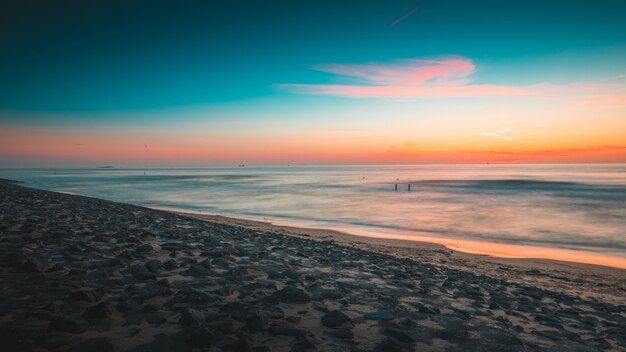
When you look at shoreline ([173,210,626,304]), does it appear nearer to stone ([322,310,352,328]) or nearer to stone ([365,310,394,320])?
Answer: stone ([365,310,394,320])

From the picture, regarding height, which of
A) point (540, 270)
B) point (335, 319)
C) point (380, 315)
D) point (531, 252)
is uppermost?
point (335, 319)

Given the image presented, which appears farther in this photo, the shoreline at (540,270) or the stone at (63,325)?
the shoreline at (540,270)

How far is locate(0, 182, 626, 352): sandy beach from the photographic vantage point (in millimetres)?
3494

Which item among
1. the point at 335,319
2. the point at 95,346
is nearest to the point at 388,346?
the point at 335,319

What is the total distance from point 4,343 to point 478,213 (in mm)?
33842

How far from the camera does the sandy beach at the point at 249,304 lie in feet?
11.5

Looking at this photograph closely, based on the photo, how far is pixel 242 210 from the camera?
32.1m

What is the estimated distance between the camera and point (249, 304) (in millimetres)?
4500

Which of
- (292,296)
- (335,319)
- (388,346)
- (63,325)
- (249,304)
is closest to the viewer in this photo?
(63,325)

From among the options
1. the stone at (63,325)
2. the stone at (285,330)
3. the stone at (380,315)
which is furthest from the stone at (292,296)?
the stone at (63,325)

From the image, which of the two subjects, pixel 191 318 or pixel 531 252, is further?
pixel 531 252

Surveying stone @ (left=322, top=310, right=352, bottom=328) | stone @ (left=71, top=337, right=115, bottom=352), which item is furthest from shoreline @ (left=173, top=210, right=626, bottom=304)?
stone @ (left=71, top=337, right=115, bottom=352)

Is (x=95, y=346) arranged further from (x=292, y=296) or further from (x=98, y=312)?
(x=292, y=296)

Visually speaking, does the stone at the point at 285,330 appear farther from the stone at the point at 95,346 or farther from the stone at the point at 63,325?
the stone at the point at 63,325
